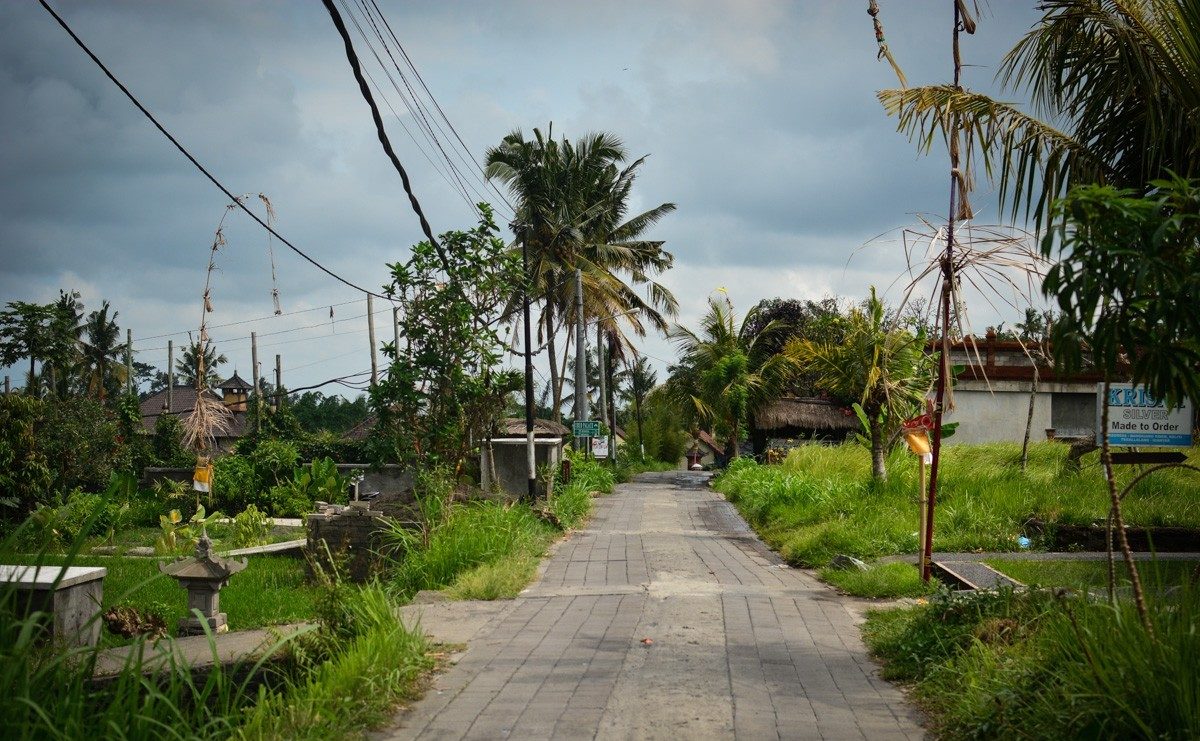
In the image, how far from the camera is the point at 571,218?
1436 inches

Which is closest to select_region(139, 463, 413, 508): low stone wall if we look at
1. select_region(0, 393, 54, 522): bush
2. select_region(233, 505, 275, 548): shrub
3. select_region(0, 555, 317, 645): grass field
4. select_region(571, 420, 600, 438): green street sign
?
select_region(571, 420, 600, 438): green street sign

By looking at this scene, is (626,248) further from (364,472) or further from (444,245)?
(444,245)

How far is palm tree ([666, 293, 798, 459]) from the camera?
1468 inches

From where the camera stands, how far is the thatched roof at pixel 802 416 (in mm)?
38156

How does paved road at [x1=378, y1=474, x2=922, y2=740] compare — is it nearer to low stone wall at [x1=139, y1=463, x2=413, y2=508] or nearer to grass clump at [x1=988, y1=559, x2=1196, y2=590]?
grass clump at [x1=988, y1=559, x2=1196, y2=590]

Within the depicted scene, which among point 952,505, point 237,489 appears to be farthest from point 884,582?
point 237,489

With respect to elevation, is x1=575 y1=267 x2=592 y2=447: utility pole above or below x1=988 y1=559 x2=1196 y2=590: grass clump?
above

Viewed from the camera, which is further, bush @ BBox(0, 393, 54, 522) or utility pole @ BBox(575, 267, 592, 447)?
utility pole @ BBox(575, 267, 592, 447)

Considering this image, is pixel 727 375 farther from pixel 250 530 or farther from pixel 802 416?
pixel 250 530

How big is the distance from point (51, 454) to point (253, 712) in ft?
76.3

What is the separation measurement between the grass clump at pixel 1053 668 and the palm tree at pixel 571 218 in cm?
2737

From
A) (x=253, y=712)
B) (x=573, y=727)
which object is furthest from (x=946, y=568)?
(x=253, y=712)

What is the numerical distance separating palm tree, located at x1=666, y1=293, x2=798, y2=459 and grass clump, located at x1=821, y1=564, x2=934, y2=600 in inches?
967

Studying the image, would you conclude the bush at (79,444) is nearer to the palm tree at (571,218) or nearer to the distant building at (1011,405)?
the palm tree at (571,218)
